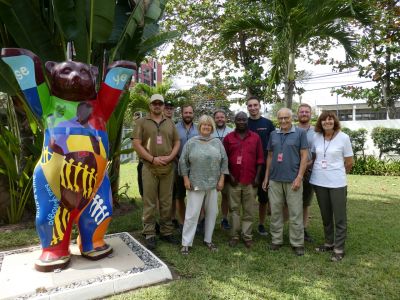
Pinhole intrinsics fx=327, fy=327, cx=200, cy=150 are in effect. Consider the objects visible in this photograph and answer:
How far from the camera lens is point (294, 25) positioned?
5492 mm

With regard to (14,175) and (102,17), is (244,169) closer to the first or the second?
(102,17)

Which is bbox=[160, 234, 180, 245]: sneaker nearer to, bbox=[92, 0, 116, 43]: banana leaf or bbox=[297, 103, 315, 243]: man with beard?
bbox=[297, 103, 315, 243]: man with beard

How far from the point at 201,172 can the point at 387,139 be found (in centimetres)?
1136

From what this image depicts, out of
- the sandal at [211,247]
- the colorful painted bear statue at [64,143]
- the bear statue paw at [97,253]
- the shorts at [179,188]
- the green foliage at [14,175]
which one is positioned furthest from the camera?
the green foliage at [14,175]

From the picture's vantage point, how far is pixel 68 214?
3.24 metres

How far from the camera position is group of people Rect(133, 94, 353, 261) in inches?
151

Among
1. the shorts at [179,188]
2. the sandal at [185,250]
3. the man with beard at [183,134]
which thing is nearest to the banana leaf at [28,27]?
the man with beard at [183,134]

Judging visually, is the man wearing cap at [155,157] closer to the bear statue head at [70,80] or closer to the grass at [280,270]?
the grass at [280,270]

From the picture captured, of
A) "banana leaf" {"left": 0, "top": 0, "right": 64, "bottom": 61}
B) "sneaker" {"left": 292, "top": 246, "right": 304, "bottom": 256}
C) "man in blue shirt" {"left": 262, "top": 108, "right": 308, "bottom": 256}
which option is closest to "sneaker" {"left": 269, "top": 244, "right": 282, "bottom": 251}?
"man in blue shirt" {"left": 262, "top": 108, "right": 308, "bottom": 256}

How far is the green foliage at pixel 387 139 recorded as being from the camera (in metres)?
12.5

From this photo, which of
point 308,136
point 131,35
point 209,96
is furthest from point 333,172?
point 209,96

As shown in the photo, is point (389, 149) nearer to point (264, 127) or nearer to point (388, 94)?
point (388, 94)

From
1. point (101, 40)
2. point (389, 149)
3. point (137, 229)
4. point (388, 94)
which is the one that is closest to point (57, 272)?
point (137, 229)

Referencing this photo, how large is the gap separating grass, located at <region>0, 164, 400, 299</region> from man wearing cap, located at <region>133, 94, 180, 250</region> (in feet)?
1.54
